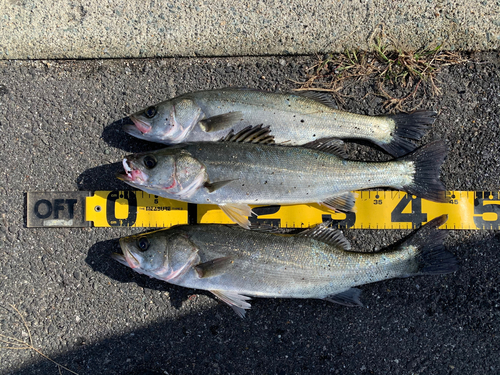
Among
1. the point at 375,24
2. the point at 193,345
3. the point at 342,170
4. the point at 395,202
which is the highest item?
the point at 375,24

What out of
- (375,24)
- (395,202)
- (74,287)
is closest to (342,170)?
(395,202)

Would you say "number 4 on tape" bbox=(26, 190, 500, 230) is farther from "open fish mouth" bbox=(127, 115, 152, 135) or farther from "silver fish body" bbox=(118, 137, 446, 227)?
"open fish mouth" bbox=(127, 115, 152, 135)

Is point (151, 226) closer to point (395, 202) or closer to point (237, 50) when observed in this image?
point (237, 50)

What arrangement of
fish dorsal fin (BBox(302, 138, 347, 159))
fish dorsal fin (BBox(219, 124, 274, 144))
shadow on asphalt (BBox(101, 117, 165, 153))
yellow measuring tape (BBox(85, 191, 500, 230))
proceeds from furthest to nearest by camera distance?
shadow on asphalt (BBox(101, 117, 165, 153)) < yellow measuring tape (BBox(85, 191, 500, 230)) < fish dorsal fin (BBox(302, 138, 347, 159)) < fish dorsal fin (BBox(219, 124, 274, 144))

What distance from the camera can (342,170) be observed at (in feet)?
11.2

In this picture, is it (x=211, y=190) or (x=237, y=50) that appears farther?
(x=237, y=50)

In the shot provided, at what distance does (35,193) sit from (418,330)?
4713 millimetres

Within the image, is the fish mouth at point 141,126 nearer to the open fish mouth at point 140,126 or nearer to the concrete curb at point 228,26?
the open fish mouth at point 140,126

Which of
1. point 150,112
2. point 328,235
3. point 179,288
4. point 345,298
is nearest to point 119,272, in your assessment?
point 179,288

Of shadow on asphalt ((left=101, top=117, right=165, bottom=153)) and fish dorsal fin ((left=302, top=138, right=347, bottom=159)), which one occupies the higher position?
shadow on asphalt ((left=101, top=117, right=165, bottom=153))

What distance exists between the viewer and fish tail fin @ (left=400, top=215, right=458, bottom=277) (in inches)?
137

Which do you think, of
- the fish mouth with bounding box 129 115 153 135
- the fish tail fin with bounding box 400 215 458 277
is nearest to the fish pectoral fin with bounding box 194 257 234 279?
the fish mouth with bounding box 129 115 153 135

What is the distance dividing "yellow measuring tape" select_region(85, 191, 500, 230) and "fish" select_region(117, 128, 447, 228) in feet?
0.80

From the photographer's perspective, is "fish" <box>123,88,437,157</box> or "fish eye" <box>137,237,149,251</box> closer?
"fish eye" <box>137,237,149,251</box>
